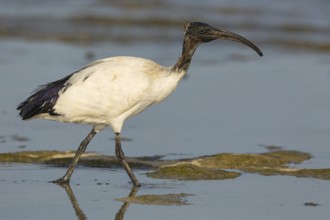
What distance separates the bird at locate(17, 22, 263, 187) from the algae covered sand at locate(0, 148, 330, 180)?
2.00 feet

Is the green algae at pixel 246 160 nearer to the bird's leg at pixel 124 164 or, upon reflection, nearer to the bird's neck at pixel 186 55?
the bird's leg at pixel 124 164

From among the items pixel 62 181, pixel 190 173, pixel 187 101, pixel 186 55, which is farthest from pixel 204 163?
pixel 187 101

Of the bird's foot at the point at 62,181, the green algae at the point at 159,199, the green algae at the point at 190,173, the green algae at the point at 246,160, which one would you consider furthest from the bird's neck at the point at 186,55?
the bird's foot at the point at 62,181

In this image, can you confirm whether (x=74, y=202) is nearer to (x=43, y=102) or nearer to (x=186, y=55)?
(x=43, y=102)

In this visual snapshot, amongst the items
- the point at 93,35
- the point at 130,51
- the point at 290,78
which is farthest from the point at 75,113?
the point at 93,35

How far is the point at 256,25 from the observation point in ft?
73.9

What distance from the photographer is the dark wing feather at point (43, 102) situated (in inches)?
405

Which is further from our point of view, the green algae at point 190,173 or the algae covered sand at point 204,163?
the algae covered sand at point 204,163

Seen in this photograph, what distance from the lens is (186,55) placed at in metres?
10.4

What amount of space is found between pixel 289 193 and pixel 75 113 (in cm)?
224

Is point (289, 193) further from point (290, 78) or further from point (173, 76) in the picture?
point (290, 78)

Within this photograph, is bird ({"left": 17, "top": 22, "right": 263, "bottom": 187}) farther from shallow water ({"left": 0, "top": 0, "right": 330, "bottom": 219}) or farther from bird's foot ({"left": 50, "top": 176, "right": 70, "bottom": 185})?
shallow water ({"left": 0, "top": 0, "right": 330, "bottom": 219})

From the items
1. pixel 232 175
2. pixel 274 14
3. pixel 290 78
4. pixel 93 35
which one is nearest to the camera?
pixel 232 175

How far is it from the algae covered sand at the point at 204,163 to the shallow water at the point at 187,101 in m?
0.21
